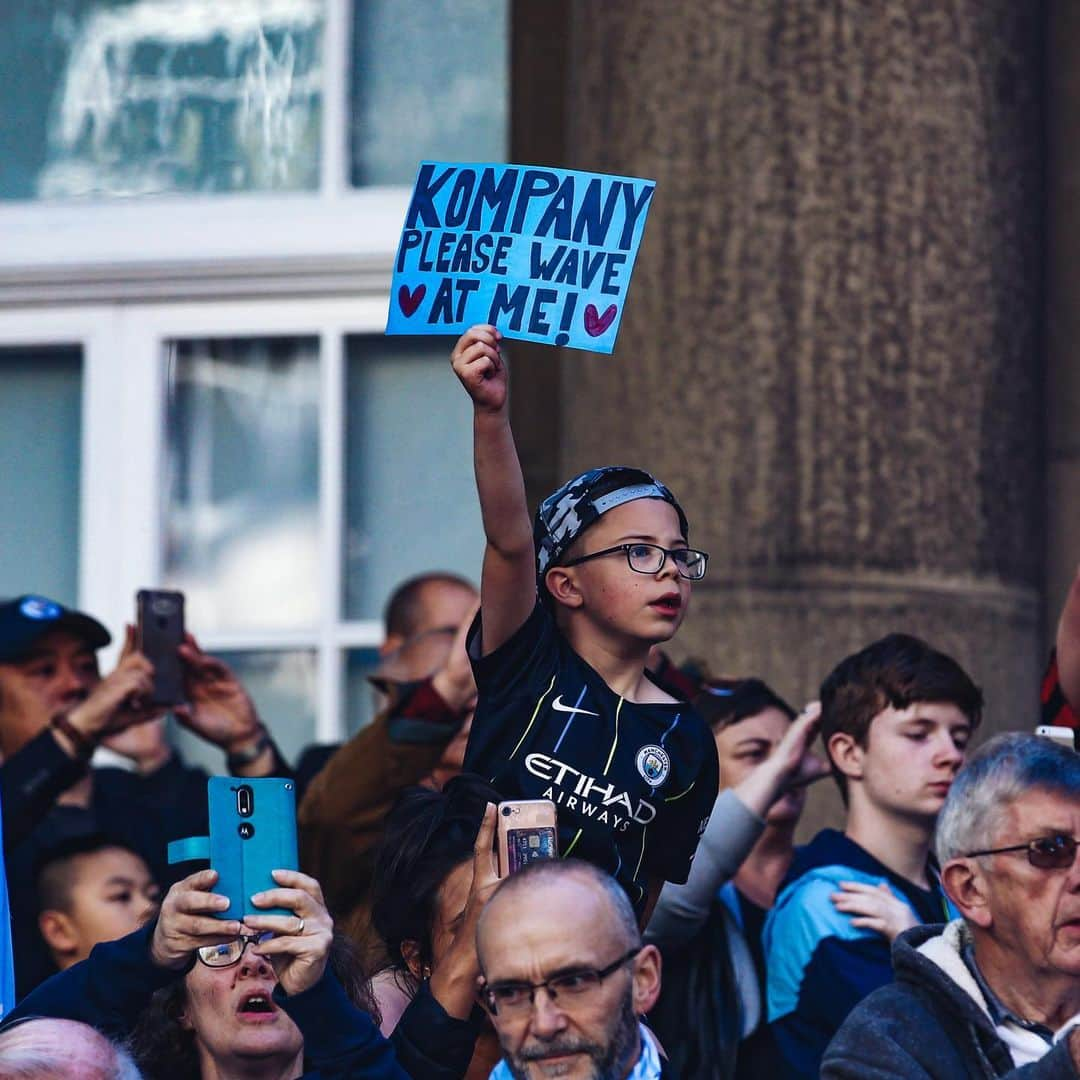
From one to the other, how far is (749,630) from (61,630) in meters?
1.75

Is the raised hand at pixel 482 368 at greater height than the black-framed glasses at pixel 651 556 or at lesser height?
greater

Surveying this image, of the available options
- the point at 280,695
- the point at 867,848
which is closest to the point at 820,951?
the point at 867,848

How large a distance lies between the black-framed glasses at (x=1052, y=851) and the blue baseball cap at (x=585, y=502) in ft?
2.95

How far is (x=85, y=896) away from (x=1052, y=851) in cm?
246

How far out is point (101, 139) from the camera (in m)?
7.99

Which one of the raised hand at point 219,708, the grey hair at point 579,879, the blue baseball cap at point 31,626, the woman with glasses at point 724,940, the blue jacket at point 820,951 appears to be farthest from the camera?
the blue baseball cap at point 31,626

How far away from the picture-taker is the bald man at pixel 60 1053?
11.5 feet

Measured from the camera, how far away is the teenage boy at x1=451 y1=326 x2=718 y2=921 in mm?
4195

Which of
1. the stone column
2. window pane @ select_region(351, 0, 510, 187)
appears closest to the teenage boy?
the stone column

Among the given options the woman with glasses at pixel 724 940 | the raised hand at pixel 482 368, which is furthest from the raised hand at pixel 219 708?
the raised hand at pixel 482 368

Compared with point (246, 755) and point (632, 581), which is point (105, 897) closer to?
point (246, 755)

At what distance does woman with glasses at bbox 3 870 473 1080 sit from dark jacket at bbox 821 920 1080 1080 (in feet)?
2.02

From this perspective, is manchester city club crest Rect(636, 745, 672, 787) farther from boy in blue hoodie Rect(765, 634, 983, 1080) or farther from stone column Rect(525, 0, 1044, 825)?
stone column Rect(525, 0, 1044, 825)

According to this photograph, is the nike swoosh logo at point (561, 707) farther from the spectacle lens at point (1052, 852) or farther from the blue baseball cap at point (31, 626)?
the blue baseball cap at point (31, 626)
